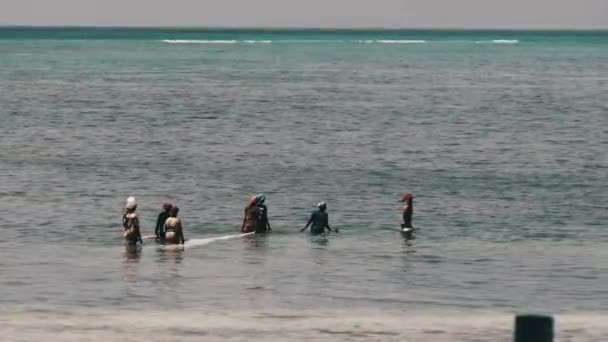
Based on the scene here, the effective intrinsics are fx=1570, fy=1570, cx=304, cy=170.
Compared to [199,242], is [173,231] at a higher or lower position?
higher

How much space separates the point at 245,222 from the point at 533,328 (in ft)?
109

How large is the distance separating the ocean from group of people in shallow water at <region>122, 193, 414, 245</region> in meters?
0.52

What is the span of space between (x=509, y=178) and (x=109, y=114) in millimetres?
58124

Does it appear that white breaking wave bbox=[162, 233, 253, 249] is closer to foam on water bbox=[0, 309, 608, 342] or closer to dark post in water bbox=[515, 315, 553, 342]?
foam on water bbox=[0, 309, 608, 342]

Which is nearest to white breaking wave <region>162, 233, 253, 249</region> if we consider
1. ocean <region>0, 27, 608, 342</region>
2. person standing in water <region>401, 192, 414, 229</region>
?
ocean <region>0, 27, 608, 342</region>

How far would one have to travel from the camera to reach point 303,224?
2144 inches

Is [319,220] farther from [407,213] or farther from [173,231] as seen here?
[173,231]

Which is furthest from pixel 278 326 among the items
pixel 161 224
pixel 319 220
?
pixel 319 220

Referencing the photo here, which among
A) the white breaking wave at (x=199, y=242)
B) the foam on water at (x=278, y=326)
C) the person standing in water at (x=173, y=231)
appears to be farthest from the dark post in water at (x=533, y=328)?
the person standing in water at (x=173, y=231)

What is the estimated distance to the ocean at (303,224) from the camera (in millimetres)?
33188

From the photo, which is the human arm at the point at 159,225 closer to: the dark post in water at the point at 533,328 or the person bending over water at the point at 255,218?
the person bending over water at the point at 255,218

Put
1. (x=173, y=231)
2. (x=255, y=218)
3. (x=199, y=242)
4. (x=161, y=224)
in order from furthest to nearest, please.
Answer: (x=255, y=218) < (x=199, y=242) < (x=161, y=224) < (x=173, y=231)

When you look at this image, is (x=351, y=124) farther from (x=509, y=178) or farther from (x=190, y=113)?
(x=509, y=178)

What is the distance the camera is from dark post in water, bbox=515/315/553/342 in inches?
661
